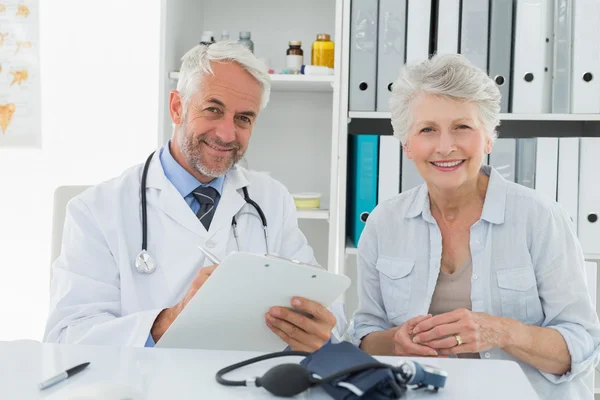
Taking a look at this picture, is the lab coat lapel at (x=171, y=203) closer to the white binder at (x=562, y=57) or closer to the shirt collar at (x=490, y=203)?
the shirt collar at (x=490, y=203)

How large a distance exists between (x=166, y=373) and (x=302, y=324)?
41cm

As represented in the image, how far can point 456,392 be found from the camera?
670 mm

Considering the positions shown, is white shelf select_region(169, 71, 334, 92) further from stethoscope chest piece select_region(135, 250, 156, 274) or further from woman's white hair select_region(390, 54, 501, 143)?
stethoscope chest piece select_region(135, 250, 156, 274)

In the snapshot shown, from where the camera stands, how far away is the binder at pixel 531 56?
6.11 ft

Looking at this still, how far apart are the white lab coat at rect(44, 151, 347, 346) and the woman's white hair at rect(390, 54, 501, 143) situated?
422 mm

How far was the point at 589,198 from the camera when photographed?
6.27 ft

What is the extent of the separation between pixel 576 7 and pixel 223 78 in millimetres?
1069

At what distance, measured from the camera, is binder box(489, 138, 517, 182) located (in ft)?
6.23

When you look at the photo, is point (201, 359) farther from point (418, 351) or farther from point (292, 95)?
point (292, 95)

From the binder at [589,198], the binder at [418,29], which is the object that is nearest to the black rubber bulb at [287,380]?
the binder at [418,29]

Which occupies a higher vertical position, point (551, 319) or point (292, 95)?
point (292, 95)

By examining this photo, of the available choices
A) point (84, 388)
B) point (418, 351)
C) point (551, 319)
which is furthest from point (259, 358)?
point (551, 319)

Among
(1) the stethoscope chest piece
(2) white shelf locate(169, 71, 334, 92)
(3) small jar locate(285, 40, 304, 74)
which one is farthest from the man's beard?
(3) small jar locate(285, 40, 304, 74)

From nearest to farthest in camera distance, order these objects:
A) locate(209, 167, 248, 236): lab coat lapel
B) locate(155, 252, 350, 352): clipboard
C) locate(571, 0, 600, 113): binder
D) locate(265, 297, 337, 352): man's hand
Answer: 1. locate(155, 252, 350, 352): clipboard
2. locate(265, 297, 337, 352): man's hand
3. locate(209, 167, 248, 236): lab coat lapel
4. locate(571, 0, 600, 113): binder
